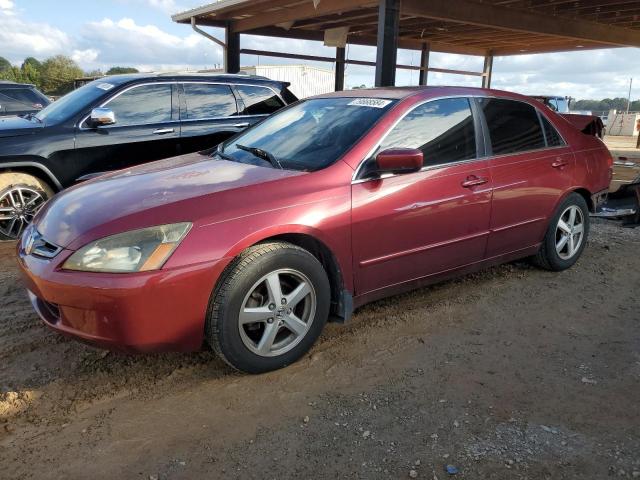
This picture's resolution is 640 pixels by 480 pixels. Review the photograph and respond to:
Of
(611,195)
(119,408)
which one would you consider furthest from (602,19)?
(119,408)

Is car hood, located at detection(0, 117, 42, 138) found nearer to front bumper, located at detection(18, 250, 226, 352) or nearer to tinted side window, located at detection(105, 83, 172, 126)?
tinted side window, located at detection(105, 83, 172, 126)

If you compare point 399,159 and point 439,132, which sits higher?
point 439,132

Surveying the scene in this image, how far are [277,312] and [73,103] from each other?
432 cm

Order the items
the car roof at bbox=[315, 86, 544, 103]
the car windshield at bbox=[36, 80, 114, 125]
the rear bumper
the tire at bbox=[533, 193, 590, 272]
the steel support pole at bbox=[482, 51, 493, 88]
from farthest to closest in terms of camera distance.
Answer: the steel support pole at bbox=[482, 51, 493, 88] < the car windshield at bbox=[36, 80, 114, 125] < the rear bumper < the tire at bbox=[533, 193, 590, 272] < the car roof at bbox=[315, 86, 544, 103]

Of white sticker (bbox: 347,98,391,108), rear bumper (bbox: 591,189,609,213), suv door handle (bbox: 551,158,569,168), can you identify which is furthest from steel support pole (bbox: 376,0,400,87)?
white sticker (bbox: 347,98,391,108)

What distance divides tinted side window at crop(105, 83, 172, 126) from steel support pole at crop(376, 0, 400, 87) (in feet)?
15.1

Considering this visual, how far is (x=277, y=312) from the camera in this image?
2.96 meters

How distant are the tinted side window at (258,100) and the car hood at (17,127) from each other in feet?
7.57

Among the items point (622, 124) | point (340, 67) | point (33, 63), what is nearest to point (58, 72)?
point (33, 63)

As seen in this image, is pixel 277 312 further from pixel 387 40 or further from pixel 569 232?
pixel 387 40

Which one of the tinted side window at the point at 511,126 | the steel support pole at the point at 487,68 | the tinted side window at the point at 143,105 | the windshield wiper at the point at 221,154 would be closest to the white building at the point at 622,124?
the steel support pole at the point at 487,68

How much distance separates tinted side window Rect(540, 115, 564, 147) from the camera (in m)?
4.57

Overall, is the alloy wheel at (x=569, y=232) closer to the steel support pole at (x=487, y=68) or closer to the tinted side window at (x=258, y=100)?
the tinted side window at (x=258, y=100)

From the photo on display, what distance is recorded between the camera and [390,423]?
258cm
